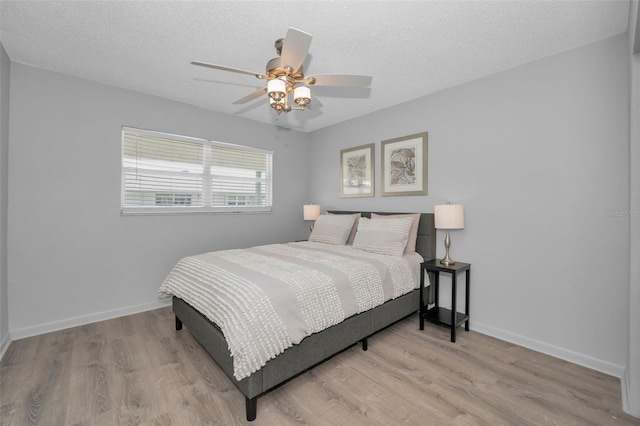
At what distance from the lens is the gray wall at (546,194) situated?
2.14 metres

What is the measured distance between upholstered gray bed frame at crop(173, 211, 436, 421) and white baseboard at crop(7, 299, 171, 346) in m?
0.88

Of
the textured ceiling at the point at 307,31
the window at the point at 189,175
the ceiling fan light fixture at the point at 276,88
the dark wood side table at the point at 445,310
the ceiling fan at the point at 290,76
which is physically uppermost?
the textured ceiling at the point at 307,31

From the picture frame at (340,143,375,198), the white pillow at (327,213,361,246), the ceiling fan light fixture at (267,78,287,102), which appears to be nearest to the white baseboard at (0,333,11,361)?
the ceiling fan light fixture at (267,78,287,102)

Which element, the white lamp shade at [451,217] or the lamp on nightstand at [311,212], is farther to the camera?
the lamp on nightstand at [311,212]

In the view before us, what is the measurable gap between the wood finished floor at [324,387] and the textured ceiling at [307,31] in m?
2.60

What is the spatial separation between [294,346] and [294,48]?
1904mm

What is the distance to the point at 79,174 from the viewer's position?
9.58ft

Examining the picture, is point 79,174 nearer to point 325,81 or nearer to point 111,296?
point 111,296

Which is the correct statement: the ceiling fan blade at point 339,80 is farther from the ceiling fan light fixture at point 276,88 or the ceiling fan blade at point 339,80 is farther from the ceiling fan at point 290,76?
the ceiling fan light fixture at point 276,88

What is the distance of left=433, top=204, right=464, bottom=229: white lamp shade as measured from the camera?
2748 mm

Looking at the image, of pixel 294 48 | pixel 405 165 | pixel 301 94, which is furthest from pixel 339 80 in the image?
pixel 405 165

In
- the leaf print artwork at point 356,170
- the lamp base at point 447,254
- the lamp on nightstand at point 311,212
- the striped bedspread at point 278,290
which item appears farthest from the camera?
the lamp on nightstand at point 311,212

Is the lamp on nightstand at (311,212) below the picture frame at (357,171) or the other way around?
below

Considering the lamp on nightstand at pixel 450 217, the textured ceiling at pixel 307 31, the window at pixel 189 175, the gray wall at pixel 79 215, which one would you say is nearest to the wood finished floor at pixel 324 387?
the gray wall at pixel 79 215
